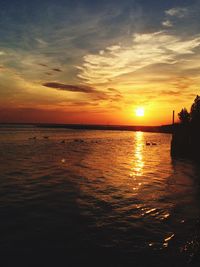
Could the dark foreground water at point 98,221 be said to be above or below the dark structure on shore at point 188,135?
below

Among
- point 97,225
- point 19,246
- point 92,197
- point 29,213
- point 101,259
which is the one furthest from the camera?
point 92,197

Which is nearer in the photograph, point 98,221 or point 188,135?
point 98,221

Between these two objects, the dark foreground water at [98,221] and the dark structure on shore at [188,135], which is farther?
the dark structure on shore at [188,135]

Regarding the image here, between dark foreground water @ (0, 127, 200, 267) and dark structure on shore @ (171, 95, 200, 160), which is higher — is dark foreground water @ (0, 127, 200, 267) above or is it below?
below

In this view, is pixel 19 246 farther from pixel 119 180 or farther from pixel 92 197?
pixel 119 180

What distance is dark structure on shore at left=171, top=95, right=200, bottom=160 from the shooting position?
37891 millimetres

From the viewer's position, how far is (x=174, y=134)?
41.5 meters

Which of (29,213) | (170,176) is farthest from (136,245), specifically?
(170,176)

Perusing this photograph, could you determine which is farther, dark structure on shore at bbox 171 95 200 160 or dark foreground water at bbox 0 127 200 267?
dark structure on shore at bbox 171 95 200 160

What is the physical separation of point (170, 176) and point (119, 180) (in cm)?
624

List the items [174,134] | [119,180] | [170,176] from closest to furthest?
[119,180]
[170,176]
[174,134]

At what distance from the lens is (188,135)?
3897 centimetres

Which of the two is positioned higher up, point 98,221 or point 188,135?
point 188,135

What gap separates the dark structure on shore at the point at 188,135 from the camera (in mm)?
37891
